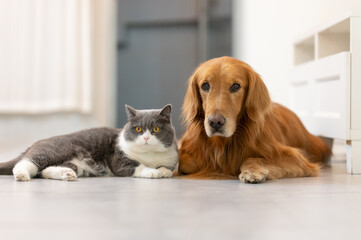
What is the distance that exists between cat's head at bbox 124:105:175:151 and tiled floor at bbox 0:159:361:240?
170 mm

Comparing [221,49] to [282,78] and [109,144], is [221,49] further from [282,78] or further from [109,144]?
[109,144]

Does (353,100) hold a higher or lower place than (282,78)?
lower

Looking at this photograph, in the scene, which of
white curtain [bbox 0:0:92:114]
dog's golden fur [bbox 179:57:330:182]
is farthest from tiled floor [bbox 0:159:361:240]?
white curtain [bbox 0:0:92:114]

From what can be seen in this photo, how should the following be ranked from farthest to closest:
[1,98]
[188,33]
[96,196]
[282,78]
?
1. [188,33]
2. [1,98]
3. [282,78]
4. [96,196]

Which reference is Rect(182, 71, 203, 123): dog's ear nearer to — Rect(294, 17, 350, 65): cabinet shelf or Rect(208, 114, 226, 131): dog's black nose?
Rect(208, 114, 226, 131): dog's black nose

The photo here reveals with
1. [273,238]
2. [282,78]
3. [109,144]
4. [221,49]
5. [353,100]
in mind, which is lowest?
[273,238]

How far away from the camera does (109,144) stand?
1.97 meters

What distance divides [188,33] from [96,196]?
3566 mm

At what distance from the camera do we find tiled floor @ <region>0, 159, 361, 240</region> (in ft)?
3.44

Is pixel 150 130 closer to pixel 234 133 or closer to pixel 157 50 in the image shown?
pixel 234 133

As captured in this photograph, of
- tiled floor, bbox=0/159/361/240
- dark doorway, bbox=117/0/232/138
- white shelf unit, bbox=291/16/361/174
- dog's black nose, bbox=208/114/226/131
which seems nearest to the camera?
tiled floor, bbox=0/159/361/240

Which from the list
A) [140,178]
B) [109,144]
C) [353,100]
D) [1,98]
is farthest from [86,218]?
[1,98]

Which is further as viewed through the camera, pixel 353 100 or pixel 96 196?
pixel 353 100

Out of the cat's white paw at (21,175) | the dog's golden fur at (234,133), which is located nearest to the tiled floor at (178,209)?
the cat's white paw at (21,175)
